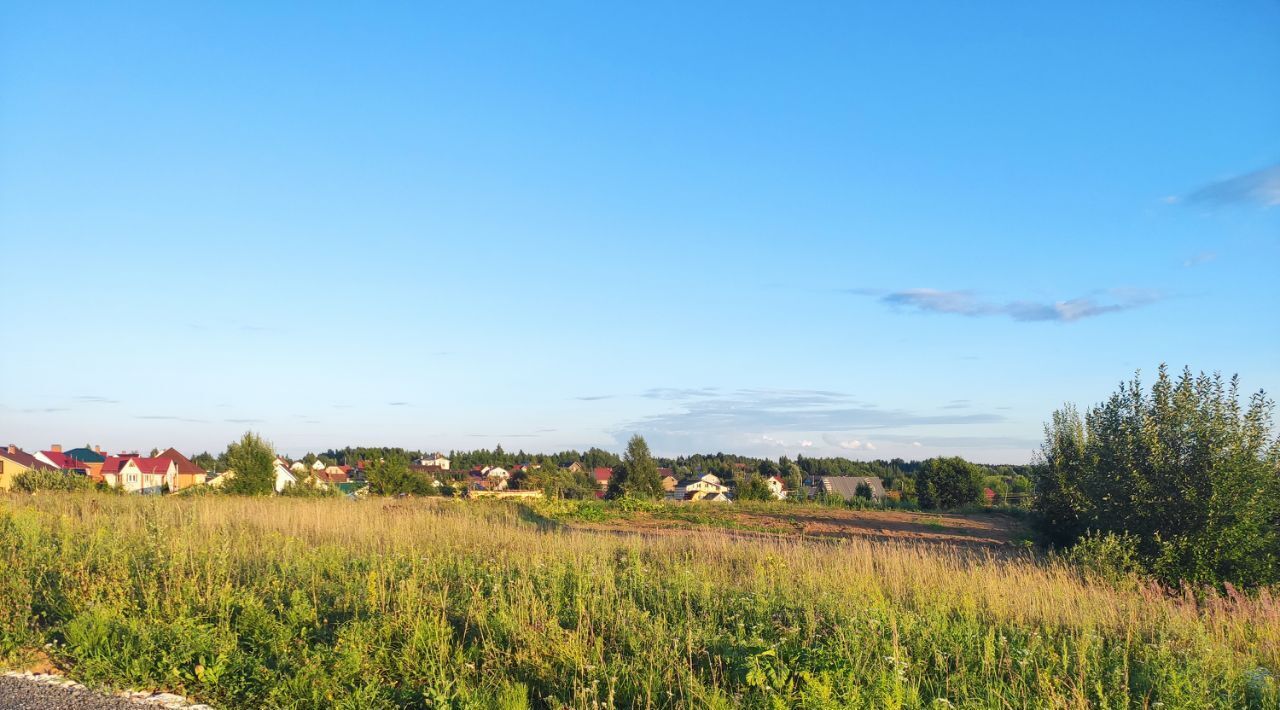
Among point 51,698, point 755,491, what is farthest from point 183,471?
point 51,698

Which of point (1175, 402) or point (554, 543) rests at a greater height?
point (1175, 402)

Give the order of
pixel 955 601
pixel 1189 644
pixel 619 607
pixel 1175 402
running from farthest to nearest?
pixel 1175 402 → pixel 955 601 → pixel 619 607 → pixel 1189 644

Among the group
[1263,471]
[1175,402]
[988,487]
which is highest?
[1175,402]

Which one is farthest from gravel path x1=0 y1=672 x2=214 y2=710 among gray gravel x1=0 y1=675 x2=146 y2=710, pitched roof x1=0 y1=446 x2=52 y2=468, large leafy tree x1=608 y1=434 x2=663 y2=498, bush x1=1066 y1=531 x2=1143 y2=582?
pitched roof x1=0 y1=446 x2=52 y2=468

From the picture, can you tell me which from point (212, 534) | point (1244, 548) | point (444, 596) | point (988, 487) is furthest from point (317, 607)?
point (988, 487)

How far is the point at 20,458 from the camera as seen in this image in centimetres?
5772

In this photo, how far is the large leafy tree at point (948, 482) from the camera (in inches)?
2079

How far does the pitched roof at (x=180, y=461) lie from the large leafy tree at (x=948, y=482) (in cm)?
6795

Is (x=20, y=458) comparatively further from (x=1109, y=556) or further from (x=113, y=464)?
(x=1109, y=556)

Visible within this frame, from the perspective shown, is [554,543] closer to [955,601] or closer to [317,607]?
[317,607]

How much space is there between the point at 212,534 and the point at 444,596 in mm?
6281

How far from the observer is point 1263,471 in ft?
41.3

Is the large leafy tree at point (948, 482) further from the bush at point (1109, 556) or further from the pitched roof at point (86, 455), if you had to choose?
the pitched roof at point (86, 455)

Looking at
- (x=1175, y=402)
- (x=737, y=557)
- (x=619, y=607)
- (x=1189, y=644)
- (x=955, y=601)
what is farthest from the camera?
(x=1175, y=402)
